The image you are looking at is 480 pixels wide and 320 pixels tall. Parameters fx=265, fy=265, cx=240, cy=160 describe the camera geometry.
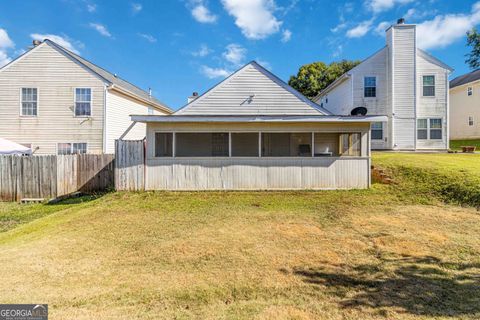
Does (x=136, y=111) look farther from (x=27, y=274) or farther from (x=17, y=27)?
(x=27, y=274)

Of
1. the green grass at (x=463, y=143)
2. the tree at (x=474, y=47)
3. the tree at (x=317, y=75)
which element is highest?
the tree at (x=317, y=75)

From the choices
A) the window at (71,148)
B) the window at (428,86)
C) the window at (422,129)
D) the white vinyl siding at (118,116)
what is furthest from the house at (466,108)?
the window at (71,148)

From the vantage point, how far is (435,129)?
58.9 feet

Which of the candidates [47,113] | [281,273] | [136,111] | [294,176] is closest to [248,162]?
[294,176]

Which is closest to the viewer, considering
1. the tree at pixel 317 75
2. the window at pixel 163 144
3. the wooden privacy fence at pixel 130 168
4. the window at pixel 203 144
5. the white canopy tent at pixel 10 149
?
the wooden privacy fence at pixel 130 168

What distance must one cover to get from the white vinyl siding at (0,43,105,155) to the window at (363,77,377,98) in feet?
53.4

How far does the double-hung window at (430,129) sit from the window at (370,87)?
139 inches

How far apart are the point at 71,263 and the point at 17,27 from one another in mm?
17401

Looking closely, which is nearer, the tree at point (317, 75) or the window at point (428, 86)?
the window at point (428, 86)

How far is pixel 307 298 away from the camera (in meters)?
3.44

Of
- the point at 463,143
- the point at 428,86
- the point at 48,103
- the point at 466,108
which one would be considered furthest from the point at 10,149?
the point at 466,108

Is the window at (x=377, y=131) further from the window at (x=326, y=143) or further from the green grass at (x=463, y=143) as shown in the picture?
the green grass at (x=463, y=143)

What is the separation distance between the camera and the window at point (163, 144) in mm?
10498

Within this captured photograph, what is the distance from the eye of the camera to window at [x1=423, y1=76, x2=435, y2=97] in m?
17.8
